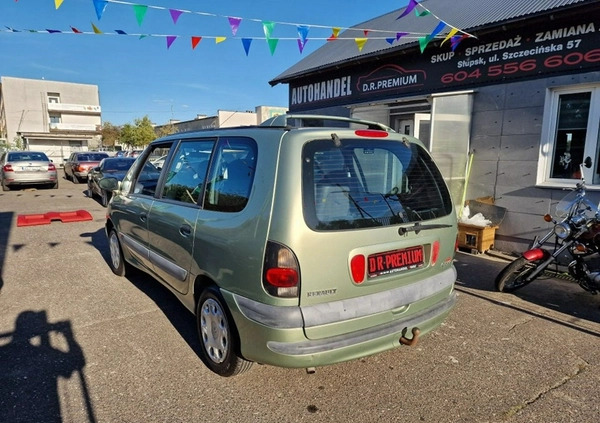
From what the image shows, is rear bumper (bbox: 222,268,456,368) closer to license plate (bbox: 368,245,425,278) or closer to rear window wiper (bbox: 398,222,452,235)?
license plate (bbox: 368,245,425,278)

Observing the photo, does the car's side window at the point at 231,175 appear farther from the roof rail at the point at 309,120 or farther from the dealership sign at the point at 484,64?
the dealership sign at the point at 484,64

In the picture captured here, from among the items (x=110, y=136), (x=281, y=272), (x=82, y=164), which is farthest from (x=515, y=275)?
(x=110, y=136)

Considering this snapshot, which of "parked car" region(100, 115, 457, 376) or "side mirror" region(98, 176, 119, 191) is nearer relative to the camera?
"parked car" region(100, 115, 457, 376)

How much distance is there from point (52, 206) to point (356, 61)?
9.26 metres

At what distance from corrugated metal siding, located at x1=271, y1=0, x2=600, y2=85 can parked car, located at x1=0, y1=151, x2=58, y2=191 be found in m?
9.42

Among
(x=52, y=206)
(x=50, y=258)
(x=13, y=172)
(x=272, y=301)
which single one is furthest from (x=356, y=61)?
(x=13, y=172)

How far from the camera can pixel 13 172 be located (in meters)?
14.2

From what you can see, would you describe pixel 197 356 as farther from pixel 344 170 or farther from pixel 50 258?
pixel 50 258

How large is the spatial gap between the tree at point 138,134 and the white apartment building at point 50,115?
4934mm

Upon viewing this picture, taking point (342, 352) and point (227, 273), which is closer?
point (342, 352)

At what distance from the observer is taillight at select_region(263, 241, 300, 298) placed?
2.28 metres

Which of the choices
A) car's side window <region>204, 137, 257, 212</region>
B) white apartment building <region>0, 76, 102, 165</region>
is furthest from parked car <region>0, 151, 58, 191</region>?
white apartment building <region>0, 76, 102, 165</region>

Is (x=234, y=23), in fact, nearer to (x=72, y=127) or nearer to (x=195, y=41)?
(x=195, y=41)

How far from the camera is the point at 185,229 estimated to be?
3104 millimetres
